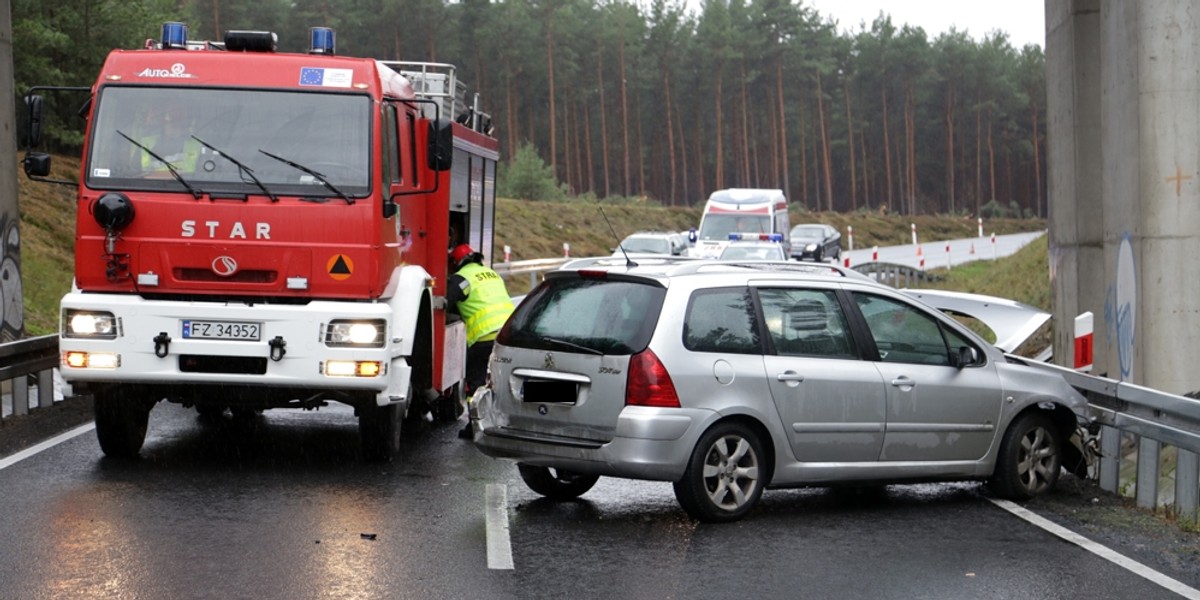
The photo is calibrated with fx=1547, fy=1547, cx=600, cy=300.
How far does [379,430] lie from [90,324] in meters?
2.07

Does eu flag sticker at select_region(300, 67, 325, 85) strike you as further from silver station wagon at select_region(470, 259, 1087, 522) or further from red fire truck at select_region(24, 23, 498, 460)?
silver station wagon at select_region(470, 259, 1087, 522)

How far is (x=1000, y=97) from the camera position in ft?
349

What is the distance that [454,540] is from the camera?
26.7 feet

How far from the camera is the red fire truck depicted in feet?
32.7

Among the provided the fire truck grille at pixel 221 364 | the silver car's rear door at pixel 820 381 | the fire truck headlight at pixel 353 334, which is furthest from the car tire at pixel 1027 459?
the fire truck grille at pixel 221 364

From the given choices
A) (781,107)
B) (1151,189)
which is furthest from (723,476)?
(781,107)

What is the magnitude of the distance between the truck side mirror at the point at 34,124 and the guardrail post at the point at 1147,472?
7.44 metres

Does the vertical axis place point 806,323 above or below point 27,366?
above

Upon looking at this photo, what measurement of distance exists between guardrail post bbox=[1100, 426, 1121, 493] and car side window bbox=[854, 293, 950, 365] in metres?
1.47

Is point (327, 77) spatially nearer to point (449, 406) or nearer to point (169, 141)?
point (169, 141)

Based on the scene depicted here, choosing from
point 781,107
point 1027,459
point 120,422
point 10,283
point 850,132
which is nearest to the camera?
point 1027,459

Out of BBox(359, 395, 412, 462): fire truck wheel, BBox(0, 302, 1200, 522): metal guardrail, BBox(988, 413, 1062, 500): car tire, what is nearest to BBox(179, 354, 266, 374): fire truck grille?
BBox(359, 395, 412, 462): fire truck wheel

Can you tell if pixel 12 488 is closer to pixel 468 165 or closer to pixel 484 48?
pixel 468 165

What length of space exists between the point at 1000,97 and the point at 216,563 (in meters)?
104
